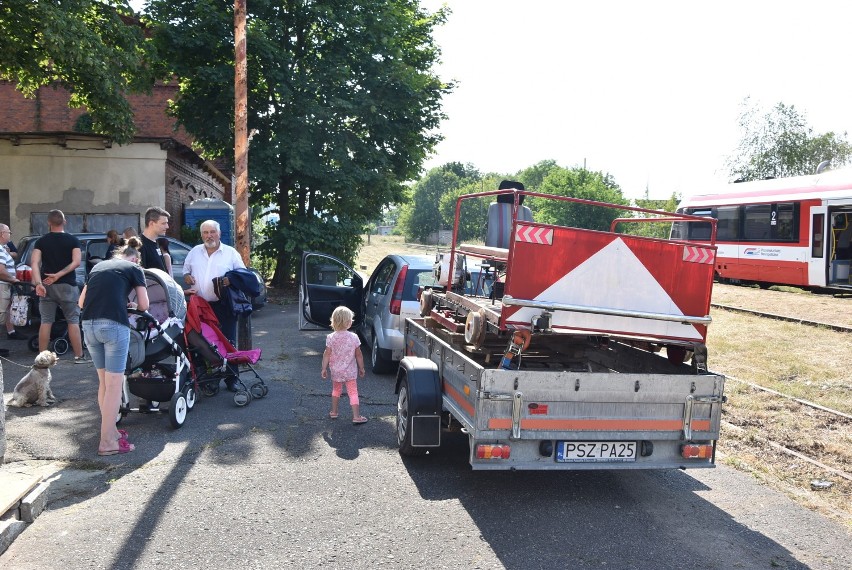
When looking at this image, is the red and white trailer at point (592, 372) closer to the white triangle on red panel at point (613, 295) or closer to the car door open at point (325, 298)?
the white triangle on red panel at point (613, 295)

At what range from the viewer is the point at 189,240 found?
68.5 ft

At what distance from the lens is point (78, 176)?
20.0 meters

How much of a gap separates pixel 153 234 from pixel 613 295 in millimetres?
5219

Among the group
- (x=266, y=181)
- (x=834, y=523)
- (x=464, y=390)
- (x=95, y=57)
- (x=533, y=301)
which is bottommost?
(x=834, y=523)

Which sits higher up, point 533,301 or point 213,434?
point 533,301

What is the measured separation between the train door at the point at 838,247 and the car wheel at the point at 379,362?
14.4 metres

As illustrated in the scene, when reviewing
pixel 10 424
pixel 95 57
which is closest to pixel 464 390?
pixel 10 424

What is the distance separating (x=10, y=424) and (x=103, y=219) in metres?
14.9

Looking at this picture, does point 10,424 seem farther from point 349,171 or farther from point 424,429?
point 349,171

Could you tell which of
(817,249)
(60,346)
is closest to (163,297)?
(60,346)

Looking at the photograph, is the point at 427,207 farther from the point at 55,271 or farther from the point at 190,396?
the point at 190,396

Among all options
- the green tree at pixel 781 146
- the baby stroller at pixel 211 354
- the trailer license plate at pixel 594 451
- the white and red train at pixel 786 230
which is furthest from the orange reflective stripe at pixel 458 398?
the green tree at pixel 781 146

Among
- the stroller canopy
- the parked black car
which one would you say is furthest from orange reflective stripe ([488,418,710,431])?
the parked black car

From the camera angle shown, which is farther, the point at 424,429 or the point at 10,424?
the point at 10,424
